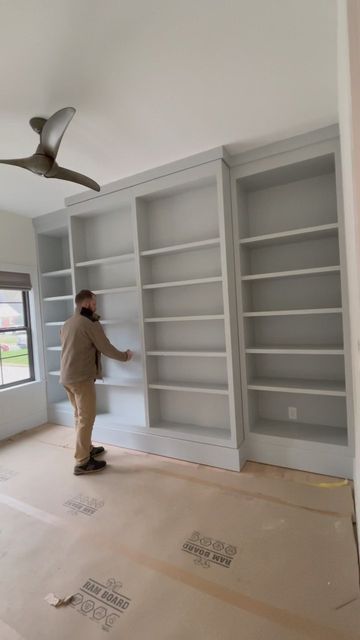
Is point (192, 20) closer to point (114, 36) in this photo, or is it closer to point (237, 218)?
point (114, 36)

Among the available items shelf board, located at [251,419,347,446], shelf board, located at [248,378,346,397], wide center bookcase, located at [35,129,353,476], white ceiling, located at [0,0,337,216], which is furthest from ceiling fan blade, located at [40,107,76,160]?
shelf board, located at [251,419,347,446]

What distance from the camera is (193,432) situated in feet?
9.33

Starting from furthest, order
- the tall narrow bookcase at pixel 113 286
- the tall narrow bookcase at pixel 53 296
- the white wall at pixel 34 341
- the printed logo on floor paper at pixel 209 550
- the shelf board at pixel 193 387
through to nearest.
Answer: the tall narrow bookcase at pixel 53 296 < the white wall at pixel 34 341 < the tall narrow bookcase at pixel 113 286 < the shelf board at pixel 193 387 < the printed logo on floor paper at pixel 209 550

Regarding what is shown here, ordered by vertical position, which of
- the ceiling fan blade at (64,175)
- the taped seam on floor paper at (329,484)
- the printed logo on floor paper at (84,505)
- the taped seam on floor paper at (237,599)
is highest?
the ceiling fan blade at (64,175)

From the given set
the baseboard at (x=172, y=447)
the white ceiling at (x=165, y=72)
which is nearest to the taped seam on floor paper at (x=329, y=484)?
the baseboard at (x=172, y=447)

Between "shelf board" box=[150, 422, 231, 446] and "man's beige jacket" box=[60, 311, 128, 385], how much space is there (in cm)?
87

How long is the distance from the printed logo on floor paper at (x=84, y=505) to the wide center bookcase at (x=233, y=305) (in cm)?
82

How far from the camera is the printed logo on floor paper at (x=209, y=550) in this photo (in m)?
1.67

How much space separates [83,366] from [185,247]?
1.41 metres

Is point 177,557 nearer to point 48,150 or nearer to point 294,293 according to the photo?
point 294,293

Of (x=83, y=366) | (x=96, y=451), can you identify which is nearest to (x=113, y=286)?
(x=83, y=366)

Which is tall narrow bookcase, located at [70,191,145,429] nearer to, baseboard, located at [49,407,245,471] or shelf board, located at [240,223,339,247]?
baseboard, located at [49,407,245,471]

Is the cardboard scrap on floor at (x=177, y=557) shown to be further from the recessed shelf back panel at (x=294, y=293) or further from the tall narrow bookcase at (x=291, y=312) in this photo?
the recessed shelf back panel at (x=294, y=293)

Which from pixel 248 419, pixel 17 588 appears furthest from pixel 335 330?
pixel 17 588
